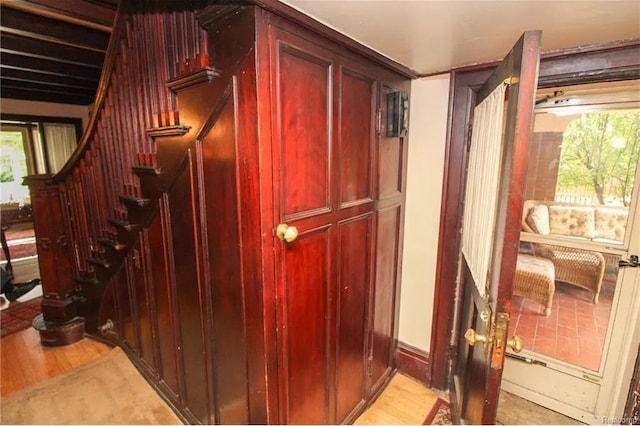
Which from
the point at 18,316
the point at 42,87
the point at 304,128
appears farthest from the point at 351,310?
the point at 42,87

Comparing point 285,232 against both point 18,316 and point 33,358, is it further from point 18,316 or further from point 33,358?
point 18,316

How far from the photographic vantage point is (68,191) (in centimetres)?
250

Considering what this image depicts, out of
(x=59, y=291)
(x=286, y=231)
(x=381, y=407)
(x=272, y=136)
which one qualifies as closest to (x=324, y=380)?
(x=381, y=407)

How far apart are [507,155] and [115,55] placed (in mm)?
2151

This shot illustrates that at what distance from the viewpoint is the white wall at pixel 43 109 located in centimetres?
472

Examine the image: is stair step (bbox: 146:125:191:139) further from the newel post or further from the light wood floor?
the light wood floor

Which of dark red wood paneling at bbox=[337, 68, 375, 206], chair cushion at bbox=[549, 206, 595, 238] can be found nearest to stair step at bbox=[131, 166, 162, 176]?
dark red wood paneling at bbox=[337, 68, 375, 206]

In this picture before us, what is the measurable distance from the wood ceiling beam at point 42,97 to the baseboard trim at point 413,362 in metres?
6.00

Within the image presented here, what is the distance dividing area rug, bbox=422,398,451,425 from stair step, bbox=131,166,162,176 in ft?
6.92

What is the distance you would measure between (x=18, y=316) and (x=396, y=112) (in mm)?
4044

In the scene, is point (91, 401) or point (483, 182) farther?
point (91, 401)

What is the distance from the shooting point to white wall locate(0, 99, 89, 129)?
4720 millimetres

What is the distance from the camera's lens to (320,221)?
1.35 metres

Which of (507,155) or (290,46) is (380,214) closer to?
(507,155)
